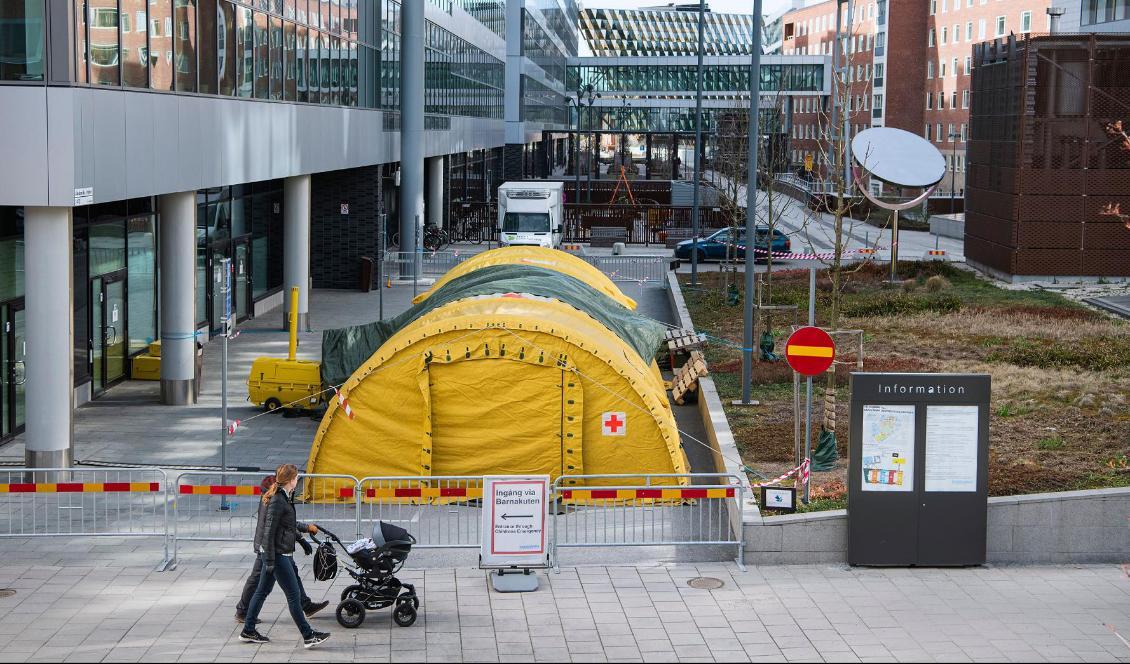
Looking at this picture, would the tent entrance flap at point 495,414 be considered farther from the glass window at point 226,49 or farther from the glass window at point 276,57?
the glass window at point 276,57

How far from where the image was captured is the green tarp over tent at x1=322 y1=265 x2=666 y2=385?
65.4ft

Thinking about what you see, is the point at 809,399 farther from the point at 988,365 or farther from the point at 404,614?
the point at 988,365

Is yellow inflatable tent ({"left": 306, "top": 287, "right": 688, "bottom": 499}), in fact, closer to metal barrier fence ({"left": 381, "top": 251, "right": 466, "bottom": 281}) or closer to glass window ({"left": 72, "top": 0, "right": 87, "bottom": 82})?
glass window ({"left": 72, "top": 0, "right": 87, "bottom": 82})

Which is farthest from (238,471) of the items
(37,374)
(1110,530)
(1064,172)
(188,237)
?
(1064,172)

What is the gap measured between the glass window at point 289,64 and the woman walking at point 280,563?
742 inches

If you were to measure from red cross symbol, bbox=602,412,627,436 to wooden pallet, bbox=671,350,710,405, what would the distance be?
619 centimetres

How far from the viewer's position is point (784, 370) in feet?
79.9

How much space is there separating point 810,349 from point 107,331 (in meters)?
13.2

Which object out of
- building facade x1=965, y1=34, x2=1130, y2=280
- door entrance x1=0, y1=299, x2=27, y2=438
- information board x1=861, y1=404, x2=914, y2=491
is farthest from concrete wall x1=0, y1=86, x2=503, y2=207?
building facade x1=965, y1=34, x2=1130, y2=280

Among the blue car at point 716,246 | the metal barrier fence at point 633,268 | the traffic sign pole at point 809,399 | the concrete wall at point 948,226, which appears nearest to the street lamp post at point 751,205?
the traffic sign pole at point 809,399

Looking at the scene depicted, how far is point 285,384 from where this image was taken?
21.2 m

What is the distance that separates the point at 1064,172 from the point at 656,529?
2956 centimetres

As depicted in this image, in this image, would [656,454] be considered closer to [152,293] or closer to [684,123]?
[152,293]

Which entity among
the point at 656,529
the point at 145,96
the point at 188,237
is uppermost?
the point at 145,96
